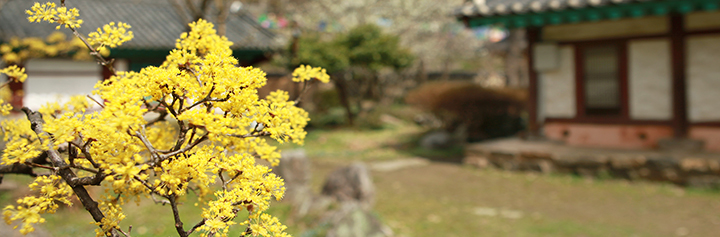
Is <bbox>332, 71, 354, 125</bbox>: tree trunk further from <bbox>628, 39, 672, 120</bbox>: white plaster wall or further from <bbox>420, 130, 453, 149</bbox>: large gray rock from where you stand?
<bbox>628, 39, 672, 120</bbox>: white plaster wall

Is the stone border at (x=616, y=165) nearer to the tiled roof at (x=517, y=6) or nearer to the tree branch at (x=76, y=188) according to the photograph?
the tiled roof at (x=517, y=6)

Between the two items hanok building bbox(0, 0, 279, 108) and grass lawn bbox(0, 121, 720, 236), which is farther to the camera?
hanok building bbox(0, 0, 279, 108)

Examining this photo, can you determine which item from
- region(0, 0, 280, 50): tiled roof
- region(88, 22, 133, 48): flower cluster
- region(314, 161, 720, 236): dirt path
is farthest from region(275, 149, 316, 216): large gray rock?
region(88, 22, 133, 48): flower cluster

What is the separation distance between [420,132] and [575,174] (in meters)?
6.87

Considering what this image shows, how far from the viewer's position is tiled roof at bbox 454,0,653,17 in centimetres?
675

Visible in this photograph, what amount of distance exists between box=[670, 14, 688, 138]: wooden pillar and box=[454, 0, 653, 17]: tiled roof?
1.52 metres

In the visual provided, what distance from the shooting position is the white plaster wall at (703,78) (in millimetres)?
7215

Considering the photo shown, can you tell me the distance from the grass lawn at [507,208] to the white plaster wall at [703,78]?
Result: 150 centimetres

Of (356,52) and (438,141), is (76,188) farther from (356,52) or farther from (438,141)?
(356,52)

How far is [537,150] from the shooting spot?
8.03 metres

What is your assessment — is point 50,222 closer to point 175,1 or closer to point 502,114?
point 175,1

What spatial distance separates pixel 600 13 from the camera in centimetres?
681

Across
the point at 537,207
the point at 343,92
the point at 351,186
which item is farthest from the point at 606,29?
the point at 343,92

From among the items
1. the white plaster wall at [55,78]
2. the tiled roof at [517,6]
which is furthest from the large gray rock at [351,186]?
the white plaster wall at [55,78]
